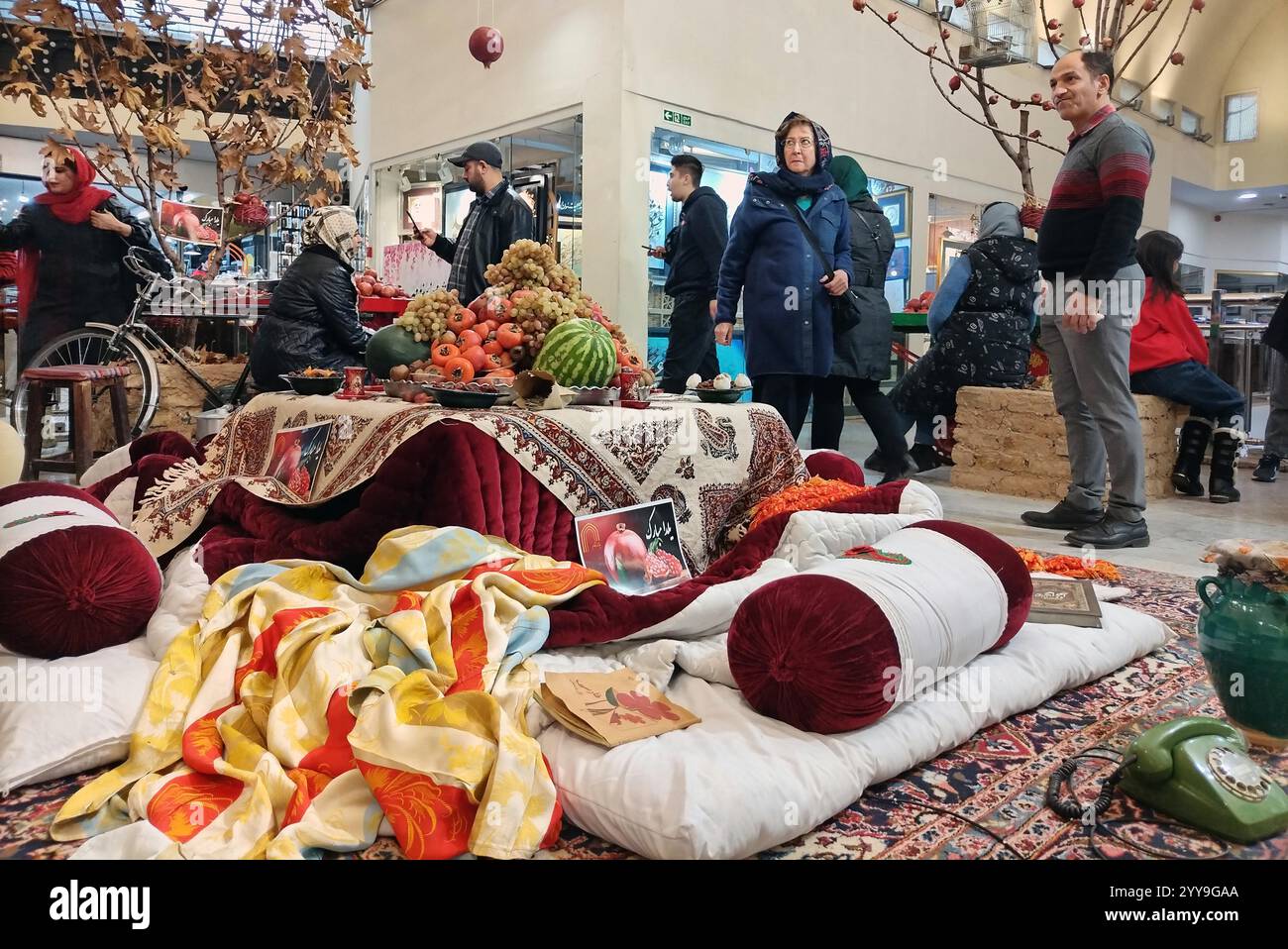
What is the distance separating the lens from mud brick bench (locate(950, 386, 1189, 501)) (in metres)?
4.92

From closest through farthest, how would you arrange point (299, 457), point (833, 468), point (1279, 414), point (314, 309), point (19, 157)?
point (299, 457)
point (833, 468)
point (314, 309)
point (1279, 414)
point (19, 157)

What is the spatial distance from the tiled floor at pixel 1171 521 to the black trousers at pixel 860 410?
1.40 feet

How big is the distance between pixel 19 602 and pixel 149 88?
15.6ft

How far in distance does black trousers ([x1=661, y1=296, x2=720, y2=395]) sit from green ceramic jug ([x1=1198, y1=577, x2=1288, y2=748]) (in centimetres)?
382

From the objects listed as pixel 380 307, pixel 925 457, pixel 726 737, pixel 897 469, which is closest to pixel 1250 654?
pixel 726 737

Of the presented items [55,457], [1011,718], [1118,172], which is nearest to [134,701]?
[1011,718]

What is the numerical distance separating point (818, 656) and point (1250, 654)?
745mm

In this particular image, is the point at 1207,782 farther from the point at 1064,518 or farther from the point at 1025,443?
the point at 1025,443

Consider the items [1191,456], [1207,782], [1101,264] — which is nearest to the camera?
[1207,782]

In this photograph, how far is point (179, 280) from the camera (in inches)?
204

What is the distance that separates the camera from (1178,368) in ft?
17.0

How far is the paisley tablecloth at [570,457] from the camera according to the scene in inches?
92.6

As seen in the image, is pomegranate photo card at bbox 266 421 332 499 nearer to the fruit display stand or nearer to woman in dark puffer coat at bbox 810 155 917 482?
the fruit display stand

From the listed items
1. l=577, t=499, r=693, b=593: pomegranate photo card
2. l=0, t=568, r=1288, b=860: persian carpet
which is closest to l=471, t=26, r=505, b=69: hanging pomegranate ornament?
l=577, t=499, r=693, b=593: pomegranate photo card
